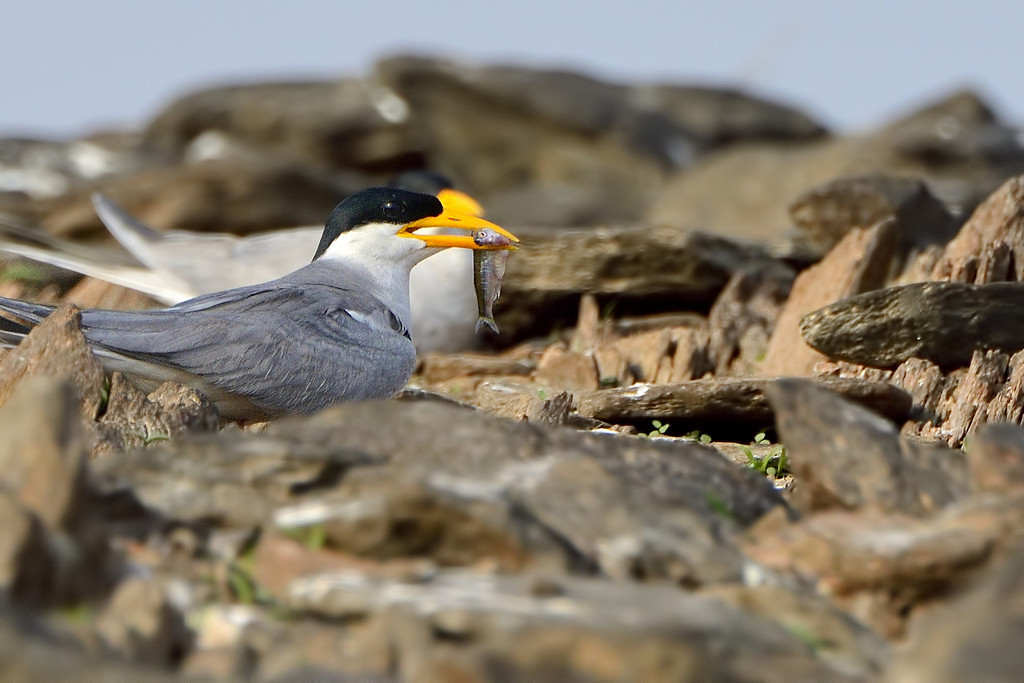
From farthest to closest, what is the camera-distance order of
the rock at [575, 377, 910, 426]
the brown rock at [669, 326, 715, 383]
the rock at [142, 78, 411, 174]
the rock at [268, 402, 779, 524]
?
1. the rock at [142, 78, 411, 174]
2. the brown rock at [669, 326, 715, 383]
3. the rock at [575, 377, 910, 426]
4. the rock at [268, 402, 779, 524]

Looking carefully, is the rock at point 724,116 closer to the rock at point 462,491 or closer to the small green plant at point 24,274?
the small green plant at point 24,274

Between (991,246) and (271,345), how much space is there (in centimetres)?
335

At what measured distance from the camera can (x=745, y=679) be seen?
262 centimetres

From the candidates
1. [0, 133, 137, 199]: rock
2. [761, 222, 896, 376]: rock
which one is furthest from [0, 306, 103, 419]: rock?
[0, 133, 137, 199]: rock

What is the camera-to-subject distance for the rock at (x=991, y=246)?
6383 millimetres

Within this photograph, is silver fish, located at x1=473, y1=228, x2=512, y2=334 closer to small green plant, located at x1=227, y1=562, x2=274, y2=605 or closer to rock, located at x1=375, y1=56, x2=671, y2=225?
small green plant, located at x1=227, y1=562, x2=274, y2=605

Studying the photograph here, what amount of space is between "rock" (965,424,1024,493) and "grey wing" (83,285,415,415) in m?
2.62

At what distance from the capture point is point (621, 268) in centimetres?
783

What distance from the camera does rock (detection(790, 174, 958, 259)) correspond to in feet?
24.7

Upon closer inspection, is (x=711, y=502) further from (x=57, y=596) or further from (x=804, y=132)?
(x=804, y=132)

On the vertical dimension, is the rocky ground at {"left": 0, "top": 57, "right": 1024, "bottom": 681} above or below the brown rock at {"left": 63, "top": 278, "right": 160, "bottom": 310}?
above

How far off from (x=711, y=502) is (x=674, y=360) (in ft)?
10.8

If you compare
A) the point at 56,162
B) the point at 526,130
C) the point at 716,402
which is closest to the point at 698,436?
the point at 716,402

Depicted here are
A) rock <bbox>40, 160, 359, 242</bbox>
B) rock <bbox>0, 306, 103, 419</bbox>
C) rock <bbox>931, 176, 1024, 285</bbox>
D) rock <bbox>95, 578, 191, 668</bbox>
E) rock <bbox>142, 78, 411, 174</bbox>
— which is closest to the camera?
rock <bbox>95, 578, 191, 668</bbox>
